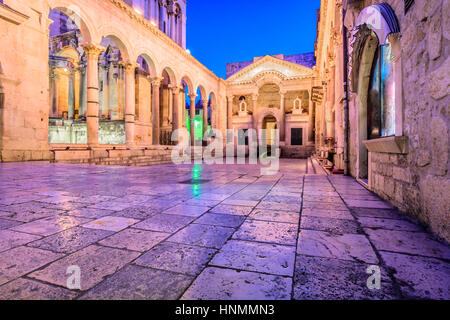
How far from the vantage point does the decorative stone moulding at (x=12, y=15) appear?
315 inches

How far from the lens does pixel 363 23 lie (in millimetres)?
4246

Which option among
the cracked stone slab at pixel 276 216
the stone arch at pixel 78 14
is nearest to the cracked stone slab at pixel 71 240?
the cracked stone slab at pixel 276 216

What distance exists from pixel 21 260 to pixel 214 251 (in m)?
1.33

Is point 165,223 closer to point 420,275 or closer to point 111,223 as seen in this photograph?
point 111,223

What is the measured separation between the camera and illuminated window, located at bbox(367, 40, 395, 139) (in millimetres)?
3993

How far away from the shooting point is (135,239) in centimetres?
199

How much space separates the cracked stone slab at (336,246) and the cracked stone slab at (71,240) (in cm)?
171

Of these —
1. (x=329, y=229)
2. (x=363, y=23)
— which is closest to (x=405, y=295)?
(x=329, y=229)

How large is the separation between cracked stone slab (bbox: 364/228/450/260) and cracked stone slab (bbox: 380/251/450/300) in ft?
0.40

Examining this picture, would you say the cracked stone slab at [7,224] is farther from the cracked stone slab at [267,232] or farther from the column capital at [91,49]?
the column capital at [91,49]

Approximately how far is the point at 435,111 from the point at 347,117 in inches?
196

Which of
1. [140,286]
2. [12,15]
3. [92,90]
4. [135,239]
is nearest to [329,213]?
[135,239]
